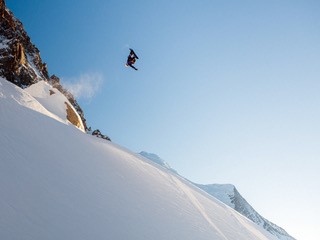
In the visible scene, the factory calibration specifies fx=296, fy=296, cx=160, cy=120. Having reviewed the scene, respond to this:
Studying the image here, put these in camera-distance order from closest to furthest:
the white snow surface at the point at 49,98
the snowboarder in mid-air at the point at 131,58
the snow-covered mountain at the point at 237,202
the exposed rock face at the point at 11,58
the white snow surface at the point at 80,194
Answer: the white snow surface at the point at 80,194 → the snowboarder in mid-air at the point at 131,58 → the white snow surface at the point at 49,98 → the exposed rock face at the point at 11,58 → the snow-covered mountain at the point at 237,202

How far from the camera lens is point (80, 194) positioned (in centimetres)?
748

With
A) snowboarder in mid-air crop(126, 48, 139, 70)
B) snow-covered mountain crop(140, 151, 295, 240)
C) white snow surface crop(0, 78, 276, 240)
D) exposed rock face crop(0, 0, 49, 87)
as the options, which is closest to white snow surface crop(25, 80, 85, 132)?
exposed rock face crop(0, 0, 49, 87)

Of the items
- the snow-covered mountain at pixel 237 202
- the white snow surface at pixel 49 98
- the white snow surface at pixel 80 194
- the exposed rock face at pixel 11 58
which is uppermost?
the snow-covered mountain at pixel 237 202

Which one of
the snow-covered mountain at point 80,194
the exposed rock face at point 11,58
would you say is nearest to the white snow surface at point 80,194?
the snow-covered mountain at point 80,194

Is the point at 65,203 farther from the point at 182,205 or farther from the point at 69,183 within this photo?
the point at 182,205

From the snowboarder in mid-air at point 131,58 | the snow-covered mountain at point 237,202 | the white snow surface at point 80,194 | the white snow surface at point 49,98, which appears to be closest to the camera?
the white snow surface at point 80,194

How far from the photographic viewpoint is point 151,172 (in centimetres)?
1266

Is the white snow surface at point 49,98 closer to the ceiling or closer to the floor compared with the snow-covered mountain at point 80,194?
closer to the ceiling

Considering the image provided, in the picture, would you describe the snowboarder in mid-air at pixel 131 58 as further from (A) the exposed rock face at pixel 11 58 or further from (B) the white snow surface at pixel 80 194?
(A) the exposed rock face at pixel 11 58

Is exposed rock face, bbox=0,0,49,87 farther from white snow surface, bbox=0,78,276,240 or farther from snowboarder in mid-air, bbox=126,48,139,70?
white snow surface, bbox=0,78,276,240

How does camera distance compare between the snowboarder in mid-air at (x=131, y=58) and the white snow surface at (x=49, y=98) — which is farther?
the white snow surface at (x=49, y=98)

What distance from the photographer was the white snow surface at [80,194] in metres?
5.78

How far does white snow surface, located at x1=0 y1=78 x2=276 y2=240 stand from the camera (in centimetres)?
578

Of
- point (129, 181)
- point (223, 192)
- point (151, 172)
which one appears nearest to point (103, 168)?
point (129, 181)
